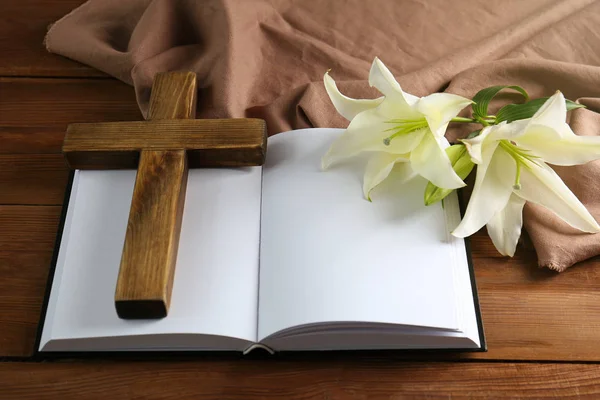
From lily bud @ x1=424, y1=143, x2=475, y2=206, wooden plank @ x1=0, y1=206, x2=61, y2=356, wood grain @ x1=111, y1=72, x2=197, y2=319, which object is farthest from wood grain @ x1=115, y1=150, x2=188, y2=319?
lily bud @ x1=424, y1=143, x2=475, y2=206

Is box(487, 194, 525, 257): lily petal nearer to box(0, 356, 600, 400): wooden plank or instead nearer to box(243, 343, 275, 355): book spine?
box(0, 356, 600, 400): wooden plank

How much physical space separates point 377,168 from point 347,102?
59 mm

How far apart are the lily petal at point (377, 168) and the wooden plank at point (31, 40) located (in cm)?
32

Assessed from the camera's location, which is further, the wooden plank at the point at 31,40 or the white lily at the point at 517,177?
the wooden plank at the point at 31,40

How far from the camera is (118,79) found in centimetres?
74

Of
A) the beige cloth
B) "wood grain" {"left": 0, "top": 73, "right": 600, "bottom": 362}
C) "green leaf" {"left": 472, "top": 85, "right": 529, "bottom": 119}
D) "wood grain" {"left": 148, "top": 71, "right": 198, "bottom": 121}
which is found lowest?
"wood grain" {"left": 0, "top": 73, "right": 600, "bottom": 362}

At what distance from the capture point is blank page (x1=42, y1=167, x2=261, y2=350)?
54 centimetres

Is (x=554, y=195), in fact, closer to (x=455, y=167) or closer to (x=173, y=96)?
(x=455, y=167)

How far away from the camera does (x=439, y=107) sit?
0.54 metres

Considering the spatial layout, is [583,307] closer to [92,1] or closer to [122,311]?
[122,311]

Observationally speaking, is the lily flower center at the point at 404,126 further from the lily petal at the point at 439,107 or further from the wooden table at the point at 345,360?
the wooden table at the point at 345,360

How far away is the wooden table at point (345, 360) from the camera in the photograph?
1.81ft

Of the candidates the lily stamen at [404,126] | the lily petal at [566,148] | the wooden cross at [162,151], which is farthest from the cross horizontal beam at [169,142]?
the lily petal at [566,148]

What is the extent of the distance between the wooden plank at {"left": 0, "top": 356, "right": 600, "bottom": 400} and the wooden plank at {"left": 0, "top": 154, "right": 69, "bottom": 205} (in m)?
0.16
